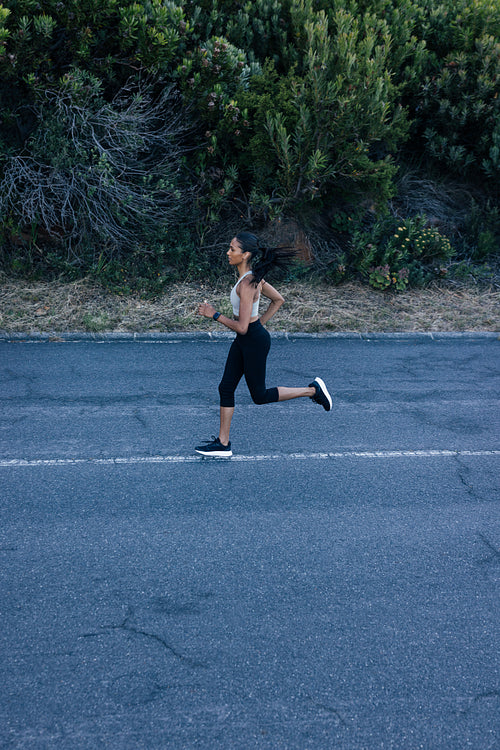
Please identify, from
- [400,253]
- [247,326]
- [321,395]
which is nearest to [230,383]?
[247,326]

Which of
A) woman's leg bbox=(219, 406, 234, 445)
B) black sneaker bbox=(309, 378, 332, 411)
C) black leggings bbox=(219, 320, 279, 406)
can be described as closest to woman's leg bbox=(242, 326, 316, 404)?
black leggings bbox=(219, 320, 279, 406)

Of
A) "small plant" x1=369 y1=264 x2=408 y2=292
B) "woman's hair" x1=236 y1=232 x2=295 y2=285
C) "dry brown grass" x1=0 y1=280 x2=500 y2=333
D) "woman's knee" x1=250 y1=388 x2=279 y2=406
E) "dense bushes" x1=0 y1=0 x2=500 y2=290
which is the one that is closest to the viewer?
"woman's hair" x1=236 y1=232 x2=295 y2=285

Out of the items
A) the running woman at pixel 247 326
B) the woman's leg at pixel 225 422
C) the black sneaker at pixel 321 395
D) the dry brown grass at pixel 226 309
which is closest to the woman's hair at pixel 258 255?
the running woman at pixel 247 326

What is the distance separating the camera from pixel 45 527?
14.3 feet

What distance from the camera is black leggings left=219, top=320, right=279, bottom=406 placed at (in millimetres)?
5391

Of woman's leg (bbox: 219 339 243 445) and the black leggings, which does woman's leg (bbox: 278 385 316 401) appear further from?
woman's leg (bbox: 219 339 243 445)

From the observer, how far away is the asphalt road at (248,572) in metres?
2.91

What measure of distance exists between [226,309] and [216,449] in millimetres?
5366

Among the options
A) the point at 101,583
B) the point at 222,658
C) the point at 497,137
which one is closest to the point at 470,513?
the point at 222,658

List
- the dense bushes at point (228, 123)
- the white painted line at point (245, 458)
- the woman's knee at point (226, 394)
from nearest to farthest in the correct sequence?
1. the white painted line at point (245, 458)
2. the woman's knee at point (226, 394)
3. the dense bushes at point (228, 123)

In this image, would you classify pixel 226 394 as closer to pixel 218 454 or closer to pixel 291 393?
pixel 218 454

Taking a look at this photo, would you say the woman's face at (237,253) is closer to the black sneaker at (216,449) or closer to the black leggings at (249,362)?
the black leggings at (249,362)

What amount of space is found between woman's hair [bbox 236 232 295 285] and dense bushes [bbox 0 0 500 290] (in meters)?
5.84

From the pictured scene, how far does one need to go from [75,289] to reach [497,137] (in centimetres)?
843
